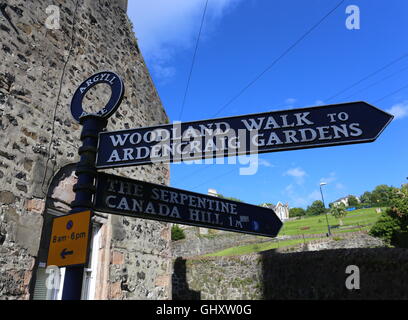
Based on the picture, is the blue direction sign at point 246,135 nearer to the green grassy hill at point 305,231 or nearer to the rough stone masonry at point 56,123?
the rough stone masonry at point 56,123

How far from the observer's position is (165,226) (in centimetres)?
699

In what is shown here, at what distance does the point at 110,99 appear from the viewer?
254 centimetres

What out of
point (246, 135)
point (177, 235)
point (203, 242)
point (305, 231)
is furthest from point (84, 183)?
point (305, 231)

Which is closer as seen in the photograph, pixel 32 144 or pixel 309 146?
pixel 309 146

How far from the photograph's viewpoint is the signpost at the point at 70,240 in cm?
199

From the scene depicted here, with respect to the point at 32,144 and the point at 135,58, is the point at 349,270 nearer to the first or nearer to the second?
the point at 135,58

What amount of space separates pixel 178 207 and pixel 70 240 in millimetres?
861

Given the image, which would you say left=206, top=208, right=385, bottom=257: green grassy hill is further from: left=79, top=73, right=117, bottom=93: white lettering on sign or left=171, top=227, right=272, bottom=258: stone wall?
left=79, top=73, right=117, bottom=93: white lettering on sign

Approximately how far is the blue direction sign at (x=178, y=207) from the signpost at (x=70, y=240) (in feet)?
0.71

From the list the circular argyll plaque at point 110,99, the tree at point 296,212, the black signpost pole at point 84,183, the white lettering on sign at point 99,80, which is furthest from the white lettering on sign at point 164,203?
the tree at point 296,212

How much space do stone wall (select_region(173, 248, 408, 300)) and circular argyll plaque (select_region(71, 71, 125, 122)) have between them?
7455 mm

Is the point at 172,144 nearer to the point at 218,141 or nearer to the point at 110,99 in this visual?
the point at 218,141
